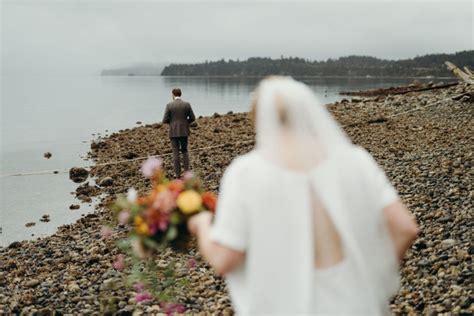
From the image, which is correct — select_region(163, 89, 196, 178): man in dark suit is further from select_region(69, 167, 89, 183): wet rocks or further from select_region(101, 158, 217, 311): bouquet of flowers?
select_region(101, 158, 217, 311): bouquet of flowers

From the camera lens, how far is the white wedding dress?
2.28 metres

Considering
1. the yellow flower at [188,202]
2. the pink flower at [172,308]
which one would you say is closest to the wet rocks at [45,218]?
the pink flower at [172,308]

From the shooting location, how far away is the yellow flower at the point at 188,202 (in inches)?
112

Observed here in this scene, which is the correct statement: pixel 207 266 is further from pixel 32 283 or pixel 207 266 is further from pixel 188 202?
pixel 188 202

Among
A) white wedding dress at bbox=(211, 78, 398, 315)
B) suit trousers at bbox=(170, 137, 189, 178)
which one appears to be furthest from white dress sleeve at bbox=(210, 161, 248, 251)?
suit trousers at bbox=(170, 137, 189, 178)

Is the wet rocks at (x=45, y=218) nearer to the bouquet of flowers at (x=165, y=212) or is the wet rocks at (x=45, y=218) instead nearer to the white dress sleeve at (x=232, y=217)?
the bouquet of flowers at (x=165, y=212)

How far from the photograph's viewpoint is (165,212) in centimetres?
288

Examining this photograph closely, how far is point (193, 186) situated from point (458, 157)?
10844 millimetres

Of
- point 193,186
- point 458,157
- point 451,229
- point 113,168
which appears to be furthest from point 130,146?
point 193,186

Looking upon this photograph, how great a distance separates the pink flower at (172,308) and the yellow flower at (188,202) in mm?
3758

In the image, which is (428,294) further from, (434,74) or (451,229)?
(434,74)

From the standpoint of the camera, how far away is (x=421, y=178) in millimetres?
11352

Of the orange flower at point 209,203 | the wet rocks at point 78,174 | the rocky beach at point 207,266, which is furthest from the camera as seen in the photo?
the wet rocks at point 78,174

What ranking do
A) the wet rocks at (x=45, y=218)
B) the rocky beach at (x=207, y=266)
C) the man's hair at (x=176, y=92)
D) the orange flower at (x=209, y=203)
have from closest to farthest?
the orange flower at (x=209, y=203) → the rocky beach at (x=207, y=266) → the man's hair at (x=176, y=92) → the wet rocks at (x=45, y=218)
